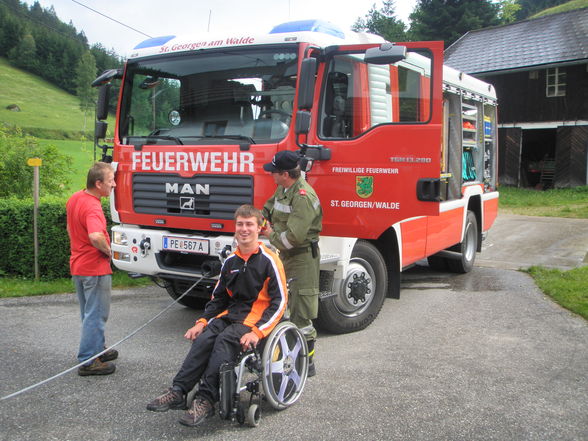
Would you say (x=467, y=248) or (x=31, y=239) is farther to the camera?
(x=467, y=248)

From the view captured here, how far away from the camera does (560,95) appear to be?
25984mm

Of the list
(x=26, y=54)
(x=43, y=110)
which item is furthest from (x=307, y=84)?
(x=26, y=54)

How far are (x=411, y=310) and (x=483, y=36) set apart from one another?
29.6 metres

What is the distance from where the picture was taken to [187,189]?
572cm

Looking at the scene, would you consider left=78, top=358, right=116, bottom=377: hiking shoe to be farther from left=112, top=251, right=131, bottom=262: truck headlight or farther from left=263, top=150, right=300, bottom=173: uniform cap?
left=263, top=150, right=300, bottom=173: uniform cap

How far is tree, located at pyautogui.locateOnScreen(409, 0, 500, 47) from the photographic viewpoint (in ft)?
146

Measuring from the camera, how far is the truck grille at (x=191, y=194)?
17.9 feet

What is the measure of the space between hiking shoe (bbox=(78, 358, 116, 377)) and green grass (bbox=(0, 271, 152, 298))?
347 centimetres

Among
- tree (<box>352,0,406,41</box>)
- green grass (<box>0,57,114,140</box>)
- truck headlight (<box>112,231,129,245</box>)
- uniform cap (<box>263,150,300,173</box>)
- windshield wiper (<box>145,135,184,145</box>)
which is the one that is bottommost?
truck headlight (<box>112,231,129,245</box>)

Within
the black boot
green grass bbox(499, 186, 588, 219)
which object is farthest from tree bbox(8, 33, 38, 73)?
the black boot

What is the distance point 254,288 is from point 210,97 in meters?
2.48

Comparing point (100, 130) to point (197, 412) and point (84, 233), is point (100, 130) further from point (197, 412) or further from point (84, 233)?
point (197, 412)

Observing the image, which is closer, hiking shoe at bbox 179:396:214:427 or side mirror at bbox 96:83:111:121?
hiking shoe at bbox 179:396:214:427

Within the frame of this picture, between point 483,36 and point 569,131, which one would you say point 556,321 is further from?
point 483,36
